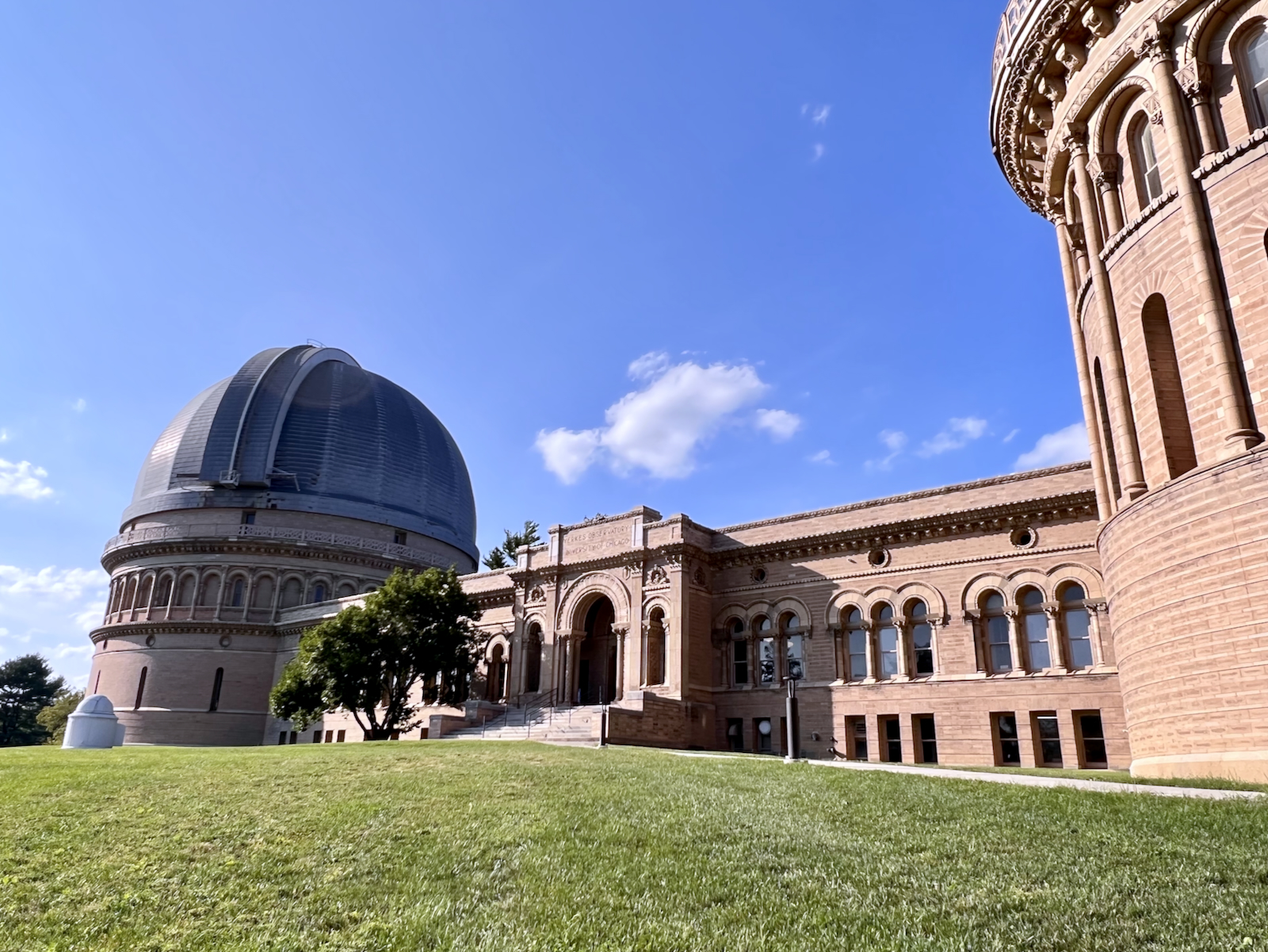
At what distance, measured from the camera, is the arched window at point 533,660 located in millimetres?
37812

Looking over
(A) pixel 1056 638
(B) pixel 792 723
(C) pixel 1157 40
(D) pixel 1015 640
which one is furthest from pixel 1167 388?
(D) pixel 1015 640

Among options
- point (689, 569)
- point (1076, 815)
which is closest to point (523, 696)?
point (689, 569)

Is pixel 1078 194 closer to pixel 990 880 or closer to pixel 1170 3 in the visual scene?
pixel 1170 3

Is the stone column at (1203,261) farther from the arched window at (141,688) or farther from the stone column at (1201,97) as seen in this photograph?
the arched window at (141,688)

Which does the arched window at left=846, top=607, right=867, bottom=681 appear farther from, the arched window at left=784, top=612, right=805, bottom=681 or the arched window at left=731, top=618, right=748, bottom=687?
the arched window at left=731, top=618, right=748, bottom=687

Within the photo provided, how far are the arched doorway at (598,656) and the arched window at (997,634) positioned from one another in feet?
51.6

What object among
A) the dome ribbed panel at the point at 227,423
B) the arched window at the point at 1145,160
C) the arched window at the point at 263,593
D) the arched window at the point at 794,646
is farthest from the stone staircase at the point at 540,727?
the dome ribbed panel at the point at 227,423

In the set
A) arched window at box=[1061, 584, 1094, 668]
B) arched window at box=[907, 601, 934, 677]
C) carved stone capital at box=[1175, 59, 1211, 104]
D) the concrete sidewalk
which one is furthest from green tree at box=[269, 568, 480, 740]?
carved stone capital at box=[1175, 59, 1211, 104]

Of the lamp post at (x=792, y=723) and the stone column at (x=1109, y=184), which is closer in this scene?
the stone column at (x=1109, y=184)

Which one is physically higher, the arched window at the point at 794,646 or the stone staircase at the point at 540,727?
the arched window at the point at 794,646

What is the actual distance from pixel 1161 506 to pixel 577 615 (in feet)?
81.4

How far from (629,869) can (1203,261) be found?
46.6 ft

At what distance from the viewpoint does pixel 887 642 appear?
29391 mm

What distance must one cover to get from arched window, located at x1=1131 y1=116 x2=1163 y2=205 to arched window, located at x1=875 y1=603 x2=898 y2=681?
51.1 ft
